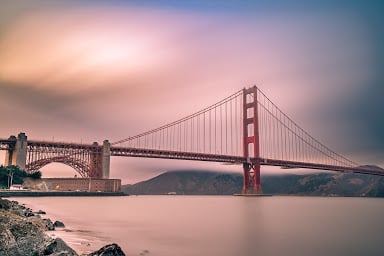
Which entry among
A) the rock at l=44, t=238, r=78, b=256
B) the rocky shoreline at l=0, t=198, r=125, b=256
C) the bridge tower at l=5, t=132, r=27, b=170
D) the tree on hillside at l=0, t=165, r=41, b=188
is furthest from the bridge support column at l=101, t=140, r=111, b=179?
the rock at l=44, t=238, r=78, b=256

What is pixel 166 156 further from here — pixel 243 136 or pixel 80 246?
pixel 80 246

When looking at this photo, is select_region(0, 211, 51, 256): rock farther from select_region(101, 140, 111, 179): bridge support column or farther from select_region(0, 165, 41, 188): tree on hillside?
select_region(101, 140, 111, 179): bridge support column

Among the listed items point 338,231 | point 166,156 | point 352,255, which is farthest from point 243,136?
point 352,255

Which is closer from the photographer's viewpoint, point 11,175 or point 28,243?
point 28,243

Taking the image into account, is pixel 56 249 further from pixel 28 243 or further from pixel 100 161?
pixel 100 161

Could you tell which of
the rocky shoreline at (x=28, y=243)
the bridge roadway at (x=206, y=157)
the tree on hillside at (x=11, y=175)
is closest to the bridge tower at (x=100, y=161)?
the bridge roadway at (x=206, y=157)

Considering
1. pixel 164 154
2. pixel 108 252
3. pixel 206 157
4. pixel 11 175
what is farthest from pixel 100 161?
pixel 108 252
